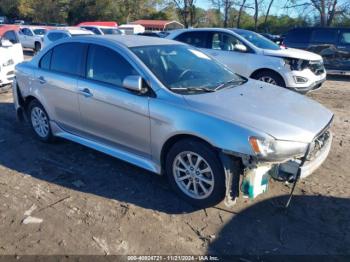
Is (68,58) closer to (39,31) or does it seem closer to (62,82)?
(62,82)

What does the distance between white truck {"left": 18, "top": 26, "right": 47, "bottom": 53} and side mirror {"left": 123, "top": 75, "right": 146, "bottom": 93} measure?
68.9ft

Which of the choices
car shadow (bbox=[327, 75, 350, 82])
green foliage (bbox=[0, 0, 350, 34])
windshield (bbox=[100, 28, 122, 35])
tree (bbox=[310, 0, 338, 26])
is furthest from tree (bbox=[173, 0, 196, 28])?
car shadow (bbox=[327, 75, 350, 82])

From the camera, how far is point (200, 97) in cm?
396

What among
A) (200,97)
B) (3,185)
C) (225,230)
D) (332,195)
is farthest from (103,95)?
(332,195)

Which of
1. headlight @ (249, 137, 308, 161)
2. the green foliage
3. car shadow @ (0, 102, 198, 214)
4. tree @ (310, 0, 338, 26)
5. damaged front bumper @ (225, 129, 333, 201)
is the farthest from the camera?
the green foliage

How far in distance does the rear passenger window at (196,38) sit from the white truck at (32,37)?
51.1ft

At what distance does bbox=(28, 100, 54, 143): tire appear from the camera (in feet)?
18.6

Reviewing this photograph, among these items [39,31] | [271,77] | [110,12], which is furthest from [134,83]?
[110,12]

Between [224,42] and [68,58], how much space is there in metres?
5.41

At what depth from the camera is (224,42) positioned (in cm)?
967

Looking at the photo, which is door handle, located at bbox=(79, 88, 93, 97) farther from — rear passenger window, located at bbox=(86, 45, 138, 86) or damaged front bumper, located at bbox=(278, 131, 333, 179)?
damaged front bumper, located at bbox=(278, 131, 333, 179)

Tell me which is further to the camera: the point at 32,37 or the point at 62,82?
the point at 32,37

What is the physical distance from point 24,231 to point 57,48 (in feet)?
9.12

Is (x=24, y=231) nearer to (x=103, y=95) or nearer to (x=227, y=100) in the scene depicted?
(x=103, y=95)
